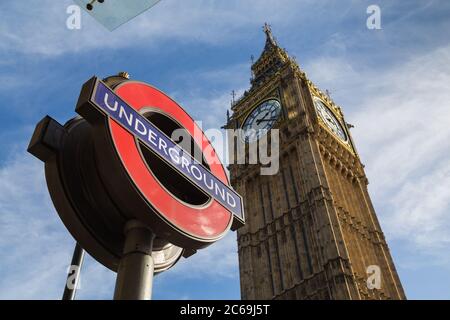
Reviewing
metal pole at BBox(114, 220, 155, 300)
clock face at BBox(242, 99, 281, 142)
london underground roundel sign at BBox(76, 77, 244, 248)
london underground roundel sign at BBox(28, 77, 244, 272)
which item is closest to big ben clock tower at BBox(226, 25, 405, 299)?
clock face at BBox(242, 99, 281, 142)

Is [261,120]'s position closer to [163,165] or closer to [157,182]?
[163,165]

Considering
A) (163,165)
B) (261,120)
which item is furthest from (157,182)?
(261,120)

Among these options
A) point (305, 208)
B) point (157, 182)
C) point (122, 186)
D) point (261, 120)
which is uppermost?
point (261, 120)

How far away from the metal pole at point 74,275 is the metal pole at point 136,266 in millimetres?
A: 1151

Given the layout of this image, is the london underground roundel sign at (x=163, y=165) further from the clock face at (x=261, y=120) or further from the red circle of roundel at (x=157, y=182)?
the clock face at (x=261, y=120)

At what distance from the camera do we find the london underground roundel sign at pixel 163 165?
4699 mm

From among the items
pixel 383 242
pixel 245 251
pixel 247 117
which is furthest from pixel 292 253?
pixel 247 117

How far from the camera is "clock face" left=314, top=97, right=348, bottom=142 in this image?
42812 mm

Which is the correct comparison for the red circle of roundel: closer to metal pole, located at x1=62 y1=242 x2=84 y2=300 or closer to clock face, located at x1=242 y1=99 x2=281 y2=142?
metal pole, located at x1=62 y1=242 x2=84 y2=300

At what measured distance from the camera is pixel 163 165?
5.43 meters

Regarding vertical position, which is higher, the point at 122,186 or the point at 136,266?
the point at 122,186

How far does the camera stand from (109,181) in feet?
15.4

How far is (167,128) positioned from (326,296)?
2449cm

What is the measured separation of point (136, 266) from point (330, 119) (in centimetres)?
4181
